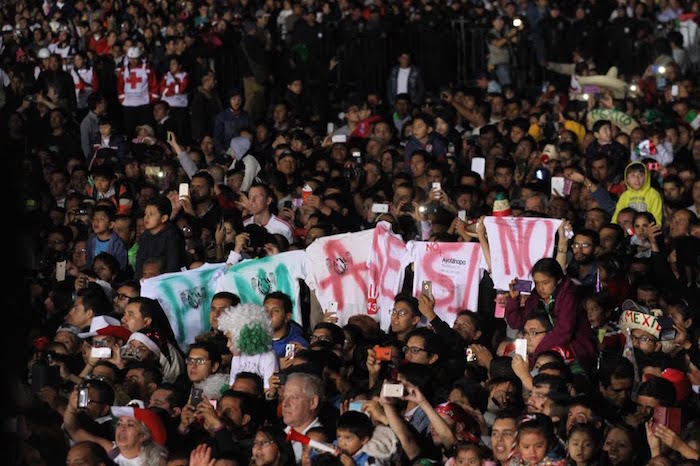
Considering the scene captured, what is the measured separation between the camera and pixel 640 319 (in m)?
8.29

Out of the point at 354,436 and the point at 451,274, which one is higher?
the point at 354,436

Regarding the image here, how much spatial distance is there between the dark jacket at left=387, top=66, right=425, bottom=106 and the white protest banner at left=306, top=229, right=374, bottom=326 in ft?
24.4

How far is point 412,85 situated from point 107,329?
9.03 m

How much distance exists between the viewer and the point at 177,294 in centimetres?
999

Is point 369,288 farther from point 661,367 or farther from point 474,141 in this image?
point 474,141

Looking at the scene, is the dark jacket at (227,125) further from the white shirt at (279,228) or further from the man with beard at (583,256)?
the man with beard at (583,256)

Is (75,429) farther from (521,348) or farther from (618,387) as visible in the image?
(618,387)

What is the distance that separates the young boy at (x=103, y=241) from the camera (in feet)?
36.6

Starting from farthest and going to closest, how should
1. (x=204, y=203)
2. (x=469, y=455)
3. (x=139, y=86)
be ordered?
1. (x=139, y=86)
2. (x=204, y=203)
3. (x=469, y=455)

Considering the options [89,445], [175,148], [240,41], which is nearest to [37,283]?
[175,148]

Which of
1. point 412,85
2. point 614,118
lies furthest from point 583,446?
point 412,85

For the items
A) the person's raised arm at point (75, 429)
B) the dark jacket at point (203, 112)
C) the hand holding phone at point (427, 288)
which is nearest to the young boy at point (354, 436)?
the person's raised arm at point (75, 429)

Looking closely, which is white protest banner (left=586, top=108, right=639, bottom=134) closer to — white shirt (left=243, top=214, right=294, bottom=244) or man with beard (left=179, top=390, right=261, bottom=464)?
white shirt (left=243, top=214, right=294, bottom=244)

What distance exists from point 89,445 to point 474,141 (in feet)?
27.5
